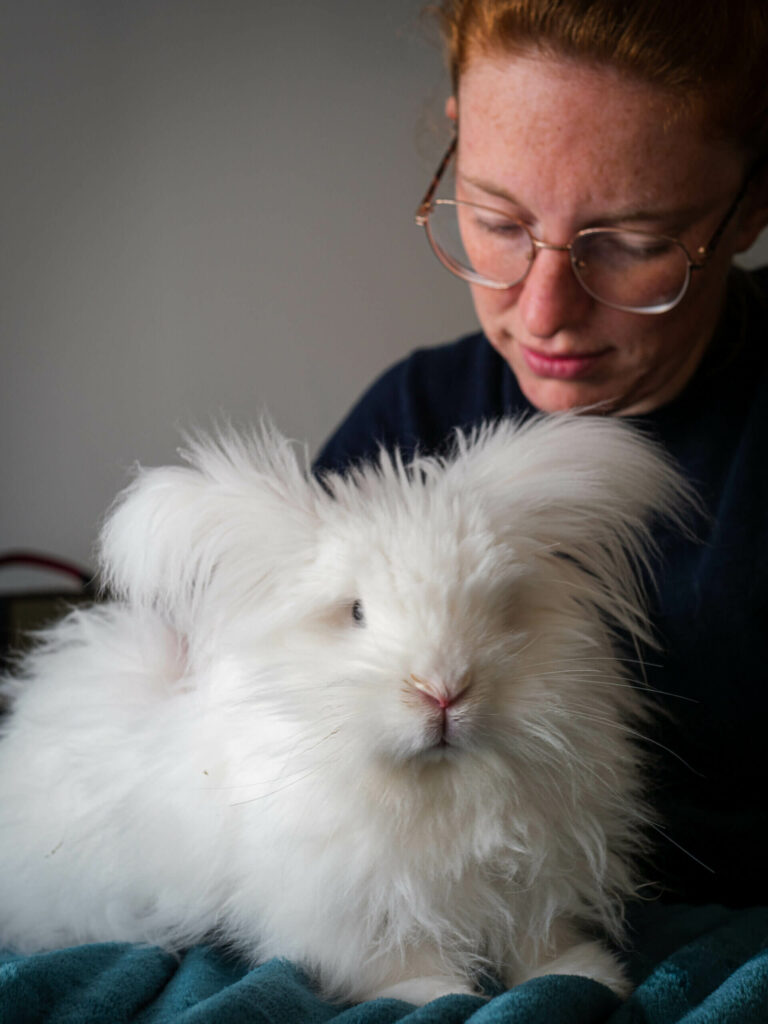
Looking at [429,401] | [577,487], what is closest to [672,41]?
[577,487]

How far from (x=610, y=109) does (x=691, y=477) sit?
43 centimetres

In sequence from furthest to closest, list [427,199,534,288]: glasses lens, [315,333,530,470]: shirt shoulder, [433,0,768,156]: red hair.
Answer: [315,333,530,470]: shirt shoulder → [427,199,534,288]: glasses lens → [433,0,768,156]: red hair

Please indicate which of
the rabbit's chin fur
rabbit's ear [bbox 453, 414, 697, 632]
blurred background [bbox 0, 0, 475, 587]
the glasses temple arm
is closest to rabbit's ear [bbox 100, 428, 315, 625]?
Answer: the rabbit's chin fur

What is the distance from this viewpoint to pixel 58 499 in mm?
2012

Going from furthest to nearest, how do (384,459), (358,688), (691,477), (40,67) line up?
(40,67), (691,477), (384,459), (358,688)

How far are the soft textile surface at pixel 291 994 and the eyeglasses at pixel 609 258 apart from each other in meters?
0.63

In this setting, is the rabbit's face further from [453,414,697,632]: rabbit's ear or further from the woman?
the woman

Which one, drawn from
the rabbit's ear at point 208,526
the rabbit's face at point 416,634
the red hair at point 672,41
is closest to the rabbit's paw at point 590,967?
the rabbit's face at point 416,634

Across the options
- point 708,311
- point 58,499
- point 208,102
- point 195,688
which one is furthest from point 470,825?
point 208,102

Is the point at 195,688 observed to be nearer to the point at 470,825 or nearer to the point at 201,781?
the point at 201,781

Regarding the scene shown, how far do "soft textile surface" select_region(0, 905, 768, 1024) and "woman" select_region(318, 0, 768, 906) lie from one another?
267 mm

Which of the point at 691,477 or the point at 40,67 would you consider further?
the point at 40,67

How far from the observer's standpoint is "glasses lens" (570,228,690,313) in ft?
3.26

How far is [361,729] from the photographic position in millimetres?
689
